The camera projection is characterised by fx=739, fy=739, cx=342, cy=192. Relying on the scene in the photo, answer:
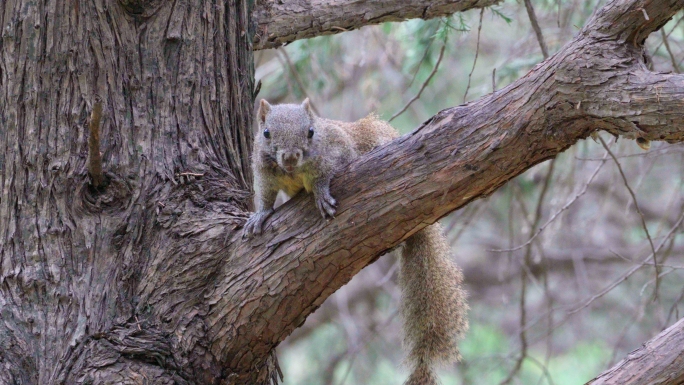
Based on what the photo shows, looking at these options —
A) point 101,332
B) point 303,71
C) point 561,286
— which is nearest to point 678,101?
point 101,332

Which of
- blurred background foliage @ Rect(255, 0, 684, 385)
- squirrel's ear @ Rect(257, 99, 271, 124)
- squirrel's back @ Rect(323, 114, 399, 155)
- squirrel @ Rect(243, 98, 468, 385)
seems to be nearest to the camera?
squirrel @ Rect(243, 98, 468, 385)

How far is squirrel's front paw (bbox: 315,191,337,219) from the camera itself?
2666mm

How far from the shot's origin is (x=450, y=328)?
3.35m

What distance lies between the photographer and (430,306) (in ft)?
10.9

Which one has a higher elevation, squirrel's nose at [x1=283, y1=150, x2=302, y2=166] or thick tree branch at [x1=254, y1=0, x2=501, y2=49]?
thick tree branch at [x1=254, y1=0, x2=501, y2=49]

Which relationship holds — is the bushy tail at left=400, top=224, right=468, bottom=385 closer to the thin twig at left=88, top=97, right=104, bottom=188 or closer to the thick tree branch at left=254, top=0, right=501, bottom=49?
the thick tree branch at left=254, top=0, right=501, bottom=49

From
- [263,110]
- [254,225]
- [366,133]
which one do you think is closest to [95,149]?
[254,225]

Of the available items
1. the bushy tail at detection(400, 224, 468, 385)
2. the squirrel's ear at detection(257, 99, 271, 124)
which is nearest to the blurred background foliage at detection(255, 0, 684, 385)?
the squirrel's ear at detection(257, 99, 271, 124)

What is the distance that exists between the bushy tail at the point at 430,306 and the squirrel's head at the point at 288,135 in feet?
2.55

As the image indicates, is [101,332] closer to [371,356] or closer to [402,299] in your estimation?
[402,299]

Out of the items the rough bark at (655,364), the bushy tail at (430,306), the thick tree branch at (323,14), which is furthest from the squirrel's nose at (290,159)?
the rough bark at (655,364)

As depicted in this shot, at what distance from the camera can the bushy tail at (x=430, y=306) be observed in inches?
131

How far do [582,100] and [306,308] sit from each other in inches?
48.5

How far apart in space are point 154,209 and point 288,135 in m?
0.60
